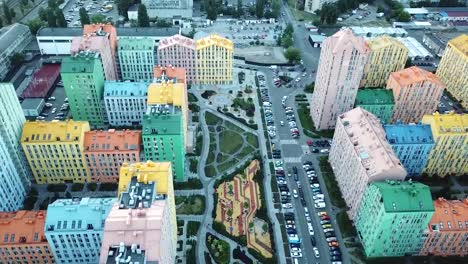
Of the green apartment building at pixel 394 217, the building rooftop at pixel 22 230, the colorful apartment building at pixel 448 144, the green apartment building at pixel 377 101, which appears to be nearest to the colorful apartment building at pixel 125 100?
the building rooftop at pixel 22 230

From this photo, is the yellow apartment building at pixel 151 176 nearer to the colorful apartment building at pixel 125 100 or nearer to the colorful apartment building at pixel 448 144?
the colorful apartment building at pixel 125 100

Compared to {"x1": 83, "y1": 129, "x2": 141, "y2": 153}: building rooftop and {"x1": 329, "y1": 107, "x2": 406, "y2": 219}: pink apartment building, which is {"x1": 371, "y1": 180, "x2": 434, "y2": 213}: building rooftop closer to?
{"x1": 329, "y1": 107, "x2": 406, "y2": 219}: pink apartment building

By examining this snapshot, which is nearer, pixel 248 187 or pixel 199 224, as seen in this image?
pixel 199 224

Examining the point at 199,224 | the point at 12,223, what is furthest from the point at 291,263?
the point at 12,223

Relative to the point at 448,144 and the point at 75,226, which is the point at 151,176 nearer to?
the point at 75,226

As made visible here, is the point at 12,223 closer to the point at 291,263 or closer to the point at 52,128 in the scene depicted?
the point at 52,128

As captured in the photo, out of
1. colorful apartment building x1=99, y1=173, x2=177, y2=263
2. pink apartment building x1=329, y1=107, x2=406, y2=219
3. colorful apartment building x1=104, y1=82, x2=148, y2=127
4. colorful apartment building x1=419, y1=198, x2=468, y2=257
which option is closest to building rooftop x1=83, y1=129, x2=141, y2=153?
colorful apartment building x1=104, y1=82, x2=148, y2=127
